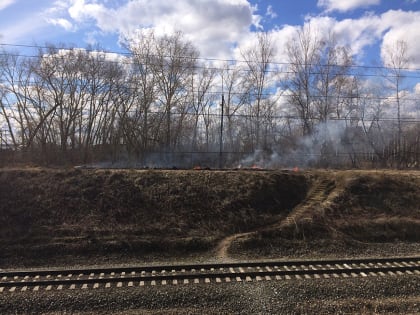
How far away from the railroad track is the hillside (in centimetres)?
199

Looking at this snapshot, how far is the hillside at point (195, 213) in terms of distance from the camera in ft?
44.3

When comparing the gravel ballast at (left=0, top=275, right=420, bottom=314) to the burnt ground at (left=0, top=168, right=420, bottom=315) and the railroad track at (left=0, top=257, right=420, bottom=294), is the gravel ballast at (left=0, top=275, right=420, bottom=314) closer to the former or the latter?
the burnt ground at (left=0, top=168, right=420, bottom=315)

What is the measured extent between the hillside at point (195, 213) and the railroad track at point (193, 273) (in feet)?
6.51

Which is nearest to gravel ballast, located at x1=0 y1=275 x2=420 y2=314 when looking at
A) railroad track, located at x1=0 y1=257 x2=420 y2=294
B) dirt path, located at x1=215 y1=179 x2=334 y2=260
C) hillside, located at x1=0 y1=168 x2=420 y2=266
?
railroad track, located at x1=0 y1=257 x2=420 y2=294

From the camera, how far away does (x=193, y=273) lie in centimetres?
1011

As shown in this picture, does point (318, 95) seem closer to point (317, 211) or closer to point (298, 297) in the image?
point (317, 211)

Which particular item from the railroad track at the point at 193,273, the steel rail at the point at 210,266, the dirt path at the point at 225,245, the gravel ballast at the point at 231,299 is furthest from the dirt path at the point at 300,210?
the gravel ballast at the point at 231,299

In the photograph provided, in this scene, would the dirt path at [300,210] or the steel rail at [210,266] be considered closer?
the steel rail at [210,266]

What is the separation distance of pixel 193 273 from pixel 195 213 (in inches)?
249

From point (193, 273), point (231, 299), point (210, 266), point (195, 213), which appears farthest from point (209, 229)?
point (231, 299)

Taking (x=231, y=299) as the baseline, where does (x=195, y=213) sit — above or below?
above

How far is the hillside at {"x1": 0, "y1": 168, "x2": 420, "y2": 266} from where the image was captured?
44.3 feet

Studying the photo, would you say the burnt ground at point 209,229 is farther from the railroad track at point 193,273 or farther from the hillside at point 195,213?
the railroad track at point 193,273

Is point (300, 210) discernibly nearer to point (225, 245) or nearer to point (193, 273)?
point (225, 245)
